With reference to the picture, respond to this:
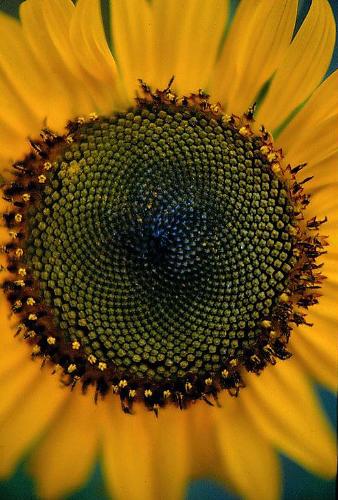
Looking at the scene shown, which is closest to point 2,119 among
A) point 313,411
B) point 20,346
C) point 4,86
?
point 4,86

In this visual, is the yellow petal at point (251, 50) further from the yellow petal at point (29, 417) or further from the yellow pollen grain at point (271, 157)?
the yellow petal at point (29, 417)

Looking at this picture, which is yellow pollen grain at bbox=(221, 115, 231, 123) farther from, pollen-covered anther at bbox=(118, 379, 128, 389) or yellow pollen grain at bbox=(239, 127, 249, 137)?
pollen-covered anther at bbox=(118, 379, 128, 389)

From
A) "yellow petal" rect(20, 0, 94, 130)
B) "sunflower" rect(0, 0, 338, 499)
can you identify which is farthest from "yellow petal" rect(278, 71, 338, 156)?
"yellow petal" rect(20, 0, 94, 130)

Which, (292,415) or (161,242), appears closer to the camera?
(161,242)

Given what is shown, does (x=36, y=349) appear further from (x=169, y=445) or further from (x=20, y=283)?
(x=169, y=445)

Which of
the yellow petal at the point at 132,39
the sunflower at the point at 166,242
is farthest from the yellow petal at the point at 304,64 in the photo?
the yellow petal at the point at 132,39

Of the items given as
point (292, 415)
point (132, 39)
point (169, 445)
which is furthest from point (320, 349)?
point (132, 39)
